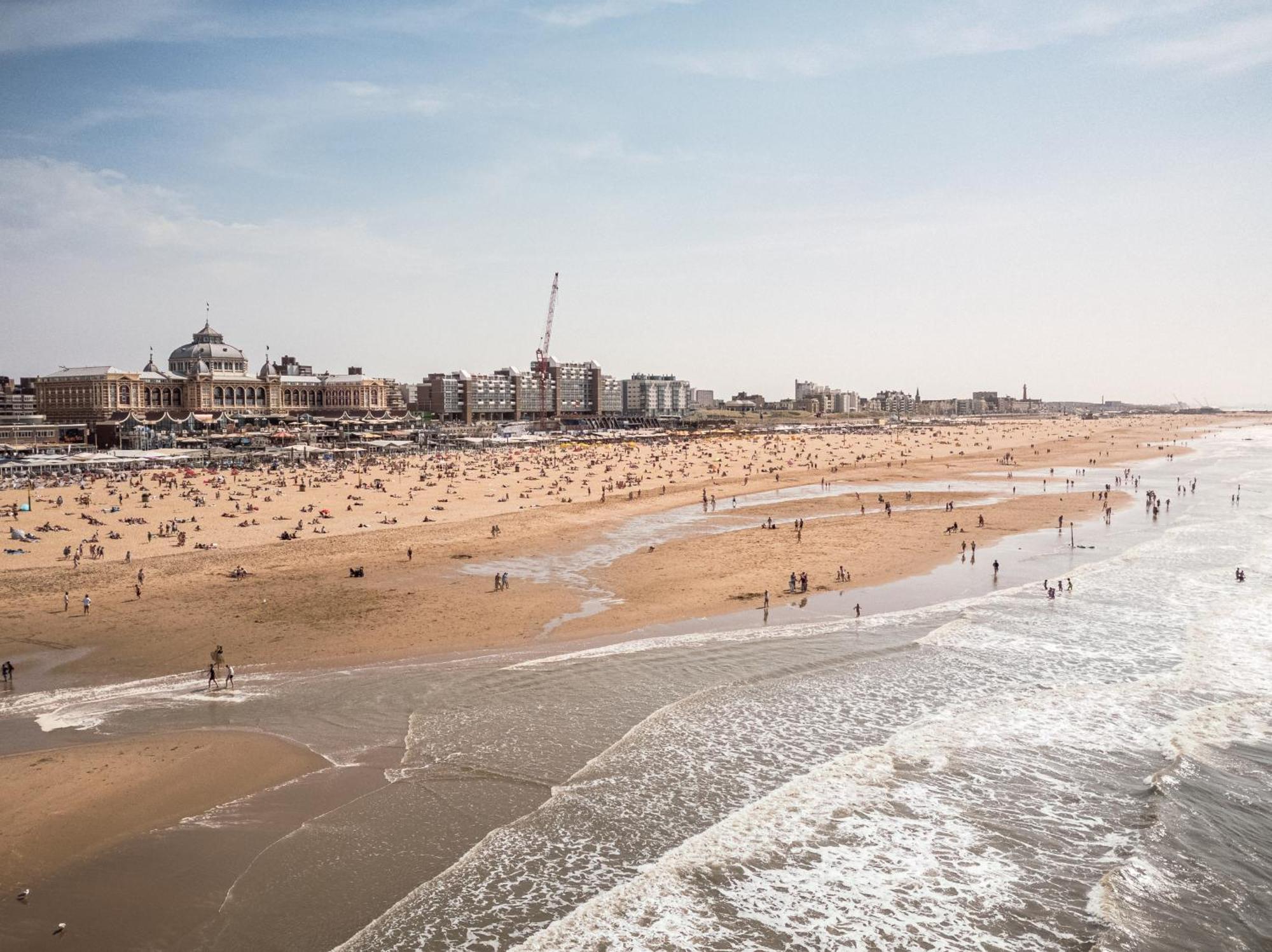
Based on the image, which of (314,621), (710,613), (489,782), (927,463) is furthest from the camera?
(927,463)

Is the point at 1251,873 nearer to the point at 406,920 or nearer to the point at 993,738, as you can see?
the point at 993,738

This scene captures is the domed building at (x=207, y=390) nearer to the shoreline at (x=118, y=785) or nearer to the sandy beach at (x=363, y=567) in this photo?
the sandy beach at (x=363, y=567)

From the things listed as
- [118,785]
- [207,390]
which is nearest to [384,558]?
[118,785]

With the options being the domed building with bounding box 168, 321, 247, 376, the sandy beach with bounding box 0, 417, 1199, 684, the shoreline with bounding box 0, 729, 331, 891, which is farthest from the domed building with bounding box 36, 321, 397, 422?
the shoreline with bounding box 0, 729, 331, 891

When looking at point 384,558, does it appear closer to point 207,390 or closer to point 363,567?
point 363,567

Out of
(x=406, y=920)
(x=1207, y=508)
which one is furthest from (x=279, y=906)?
(x=1207, y=508)

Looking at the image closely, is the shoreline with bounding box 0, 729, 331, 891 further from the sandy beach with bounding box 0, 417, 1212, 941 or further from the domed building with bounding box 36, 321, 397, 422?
A: the domed building with bounding box 36, 321, 397, 422

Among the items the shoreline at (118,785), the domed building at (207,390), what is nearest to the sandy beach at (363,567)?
the shoreline at (118,785)

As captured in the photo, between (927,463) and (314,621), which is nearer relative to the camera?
(314,621)
